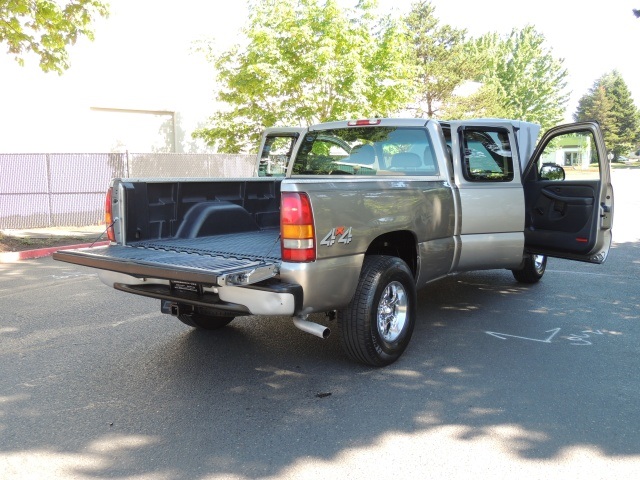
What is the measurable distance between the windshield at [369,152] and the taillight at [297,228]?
192cm

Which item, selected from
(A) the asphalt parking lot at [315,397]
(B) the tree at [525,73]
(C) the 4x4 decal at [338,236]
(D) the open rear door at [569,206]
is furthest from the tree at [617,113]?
(C) the 4x4 decal at [338,236]

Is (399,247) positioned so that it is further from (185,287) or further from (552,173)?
(552,173)

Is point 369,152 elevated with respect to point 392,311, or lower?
elevated

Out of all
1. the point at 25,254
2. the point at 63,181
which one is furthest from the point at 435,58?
the point at 25,254

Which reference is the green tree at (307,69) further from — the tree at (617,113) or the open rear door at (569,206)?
the tree at (617,113)

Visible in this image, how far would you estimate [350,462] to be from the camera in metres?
3.25

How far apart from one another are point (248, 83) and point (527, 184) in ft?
38.3

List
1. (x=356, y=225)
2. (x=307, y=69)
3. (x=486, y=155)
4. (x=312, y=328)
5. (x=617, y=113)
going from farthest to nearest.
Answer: (x=617, y=113) → (x=307, y=69) → (x=486, y=155) → (x=356, y=225) → (x=312, y=328)

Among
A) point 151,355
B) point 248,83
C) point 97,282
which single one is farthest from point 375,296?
point 248,83

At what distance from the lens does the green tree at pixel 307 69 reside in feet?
54.7

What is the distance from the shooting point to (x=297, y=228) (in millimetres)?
3893

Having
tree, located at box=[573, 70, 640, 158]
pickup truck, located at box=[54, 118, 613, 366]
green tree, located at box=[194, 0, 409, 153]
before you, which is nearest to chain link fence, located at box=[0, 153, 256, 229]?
green tree, located at box=[194, 0, 409, 153]

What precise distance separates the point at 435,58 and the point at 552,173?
135ft

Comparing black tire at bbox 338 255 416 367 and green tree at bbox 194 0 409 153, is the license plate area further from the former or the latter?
green tree at bbox 194 0 409 153
